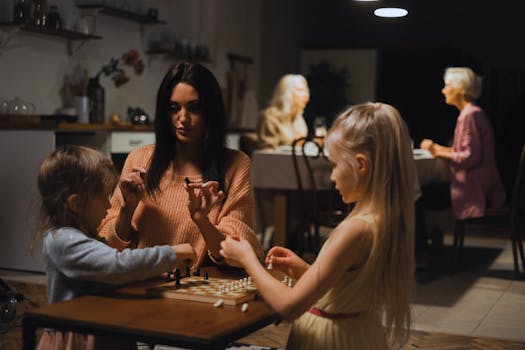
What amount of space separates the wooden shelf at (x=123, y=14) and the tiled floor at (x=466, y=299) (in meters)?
2.06

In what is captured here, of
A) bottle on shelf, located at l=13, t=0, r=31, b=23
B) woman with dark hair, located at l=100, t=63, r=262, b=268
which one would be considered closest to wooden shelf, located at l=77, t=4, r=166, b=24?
bottle on shelf, located at l=13, t=0, r=31, b=23

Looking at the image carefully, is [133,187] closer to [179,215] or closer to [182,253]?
[179,215]

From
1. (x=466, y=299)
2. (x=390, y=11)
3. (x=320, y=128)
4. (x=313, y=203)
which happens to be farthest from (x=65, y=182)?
(x=320, y=128)

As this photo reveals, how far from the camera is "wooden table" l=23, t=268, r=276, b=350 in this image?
1290 millimetres

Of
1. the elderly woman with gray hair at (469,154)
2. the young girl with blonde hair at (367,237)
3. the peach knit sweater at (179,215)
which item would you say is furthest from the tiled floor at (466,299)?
the young girl with blonde hair at (367,237)

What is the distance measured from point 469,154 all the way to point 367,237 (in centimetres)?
381

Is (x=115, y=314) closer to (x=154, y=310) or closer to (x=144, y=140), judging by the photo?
(x=154, y=310)

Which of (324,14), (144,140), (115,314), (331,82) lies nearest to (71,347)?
(115,314)

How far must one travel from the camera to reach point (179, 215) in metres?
2.14

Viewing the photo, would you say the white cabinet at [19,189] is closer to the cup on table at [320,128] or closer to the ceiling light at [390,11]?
the cup on table at [320,128]

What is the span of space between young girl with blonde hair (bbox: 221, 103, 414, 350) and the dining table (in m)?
3.41

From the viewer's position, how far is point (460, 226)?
5.39m

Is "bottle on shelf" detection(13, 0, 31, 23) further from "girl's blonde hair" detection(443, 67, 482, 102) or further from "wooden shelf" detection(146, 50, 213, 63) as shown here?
"girl's blonde hair" detection(443, 67, 482, 102)

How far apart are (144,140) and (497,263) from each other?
283cm
